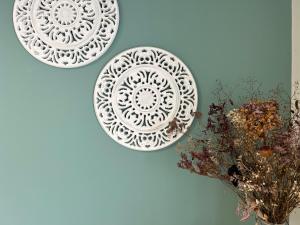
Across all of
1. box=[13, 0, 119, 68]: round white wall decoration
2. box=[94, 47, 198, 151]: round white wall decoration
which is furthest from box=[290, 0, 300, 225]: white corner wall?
box=[13, 0, 119, 68]: round white wall decoration

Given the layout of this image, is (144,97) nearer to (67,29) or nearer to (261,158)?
(67,29)

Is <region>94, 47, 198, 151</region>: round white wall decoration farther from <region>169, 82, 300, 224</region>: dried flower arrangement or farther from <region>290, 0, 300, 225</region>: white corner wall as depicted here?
→ <region>290, 0, 300, 225</region>: white corner wall

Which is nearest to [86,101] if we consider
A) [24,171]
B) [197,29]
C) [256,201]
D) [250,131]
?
[24,171]

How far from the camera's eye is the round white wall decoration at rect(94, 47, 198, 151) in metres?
1.54

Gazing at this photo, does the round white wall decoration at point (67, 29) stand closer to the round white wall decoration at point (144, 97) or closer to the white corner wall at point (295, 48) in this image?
the round white wall decoration at point (144, 97)

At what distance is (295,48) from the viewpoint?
1.54m

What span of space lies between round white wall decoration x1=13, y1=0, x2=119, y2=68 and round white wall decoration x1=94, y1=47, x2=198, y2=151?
0.13m

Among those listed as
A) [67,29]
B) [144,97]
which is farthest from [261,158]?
[67,29]

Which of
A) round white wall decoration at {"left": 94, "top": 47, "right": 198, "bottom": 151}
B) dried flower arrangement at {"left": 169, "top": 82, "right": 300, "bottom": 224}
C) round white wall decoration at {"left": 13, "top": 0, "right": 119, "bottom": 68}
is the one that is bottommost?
dried flower arrangement at {"left": 169, "top": 82, "right": 300, "bottom": 224}

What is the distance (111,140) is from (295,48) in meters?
1.00

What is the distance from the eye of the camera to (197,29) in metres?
1.56

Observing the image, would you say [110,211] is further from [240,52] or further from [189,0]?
[189,0]

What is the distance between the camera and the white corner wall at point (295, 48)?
→ 153cm

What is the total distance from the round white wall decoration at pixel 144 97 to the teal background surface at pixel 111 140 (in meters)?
0.05
